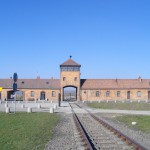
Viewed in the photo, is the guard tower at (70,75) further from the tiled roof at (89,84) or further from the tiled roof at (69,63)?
the tiled roof at (89,84)

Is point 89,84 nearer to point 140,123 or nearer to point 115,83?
point 115,83

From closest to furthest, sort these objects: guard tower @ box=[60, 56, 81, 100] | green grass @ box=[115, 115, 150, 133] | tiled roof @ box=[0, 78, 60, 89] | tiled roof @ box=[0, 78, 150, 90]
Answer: green grass @ box=[115, 115, 150, 133], guard tower @ box=[60, 56, 81, 100], tiled roof @ box=[0, 78, 60, 89], tiled roof @ box=[0, 78, 150, 90]

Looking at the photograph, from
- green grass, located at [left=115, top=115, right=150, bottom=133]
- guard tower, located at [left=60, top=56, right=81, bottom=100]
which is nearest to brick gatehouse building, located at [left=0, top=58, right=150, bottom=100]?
guard tower, located at [left=60, top=56, right=81, bottom=100]

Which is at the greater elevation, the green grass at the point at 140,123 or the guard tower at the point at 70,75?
the guard tower at the point at 70,75

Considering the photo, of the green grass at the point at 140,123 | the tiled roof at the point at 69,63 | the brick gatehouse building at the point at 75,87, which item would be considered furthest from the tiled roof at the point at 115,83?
the green grass at the point at 140,123

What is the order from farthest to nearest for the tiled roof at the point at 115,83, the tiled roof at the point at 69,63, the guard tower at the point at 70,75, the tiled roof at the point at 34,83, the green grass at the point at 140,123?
the tiled roof at the point at 115,83, the tiled roof at the point at 34,83, the tiled roof at the point at 69,63, the guard tower at the point at 70,75, the green grass at the point at 140,123

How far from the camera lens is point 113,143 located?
40.0 feet

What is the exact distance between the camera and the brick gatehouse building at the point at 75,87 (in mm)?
79188

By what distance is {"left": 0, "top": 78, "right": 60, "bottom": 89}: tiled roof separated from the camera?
8038cm

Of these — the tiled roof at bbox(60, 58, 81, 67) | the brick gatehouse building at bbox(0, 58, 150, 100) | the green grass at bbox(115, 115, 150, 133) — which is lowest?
the green grass at bbox(115, 115, 150, 133)

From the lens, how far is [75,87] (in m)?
80.4

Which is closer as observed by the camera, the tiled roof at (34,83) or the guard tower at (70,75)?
the guard tower at (70,75)

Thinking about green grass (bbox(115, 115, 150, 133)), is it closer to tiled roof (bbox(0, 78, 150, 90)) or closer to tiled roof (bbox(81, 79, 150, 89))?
tiled roof (bbox(0, 78, 150, 90))

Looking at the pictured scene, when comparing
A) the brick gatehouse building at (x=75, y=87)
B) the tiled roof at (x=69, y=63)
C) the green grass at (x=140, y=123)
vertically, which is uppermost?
the tiled roof at (x=69, y=63)
